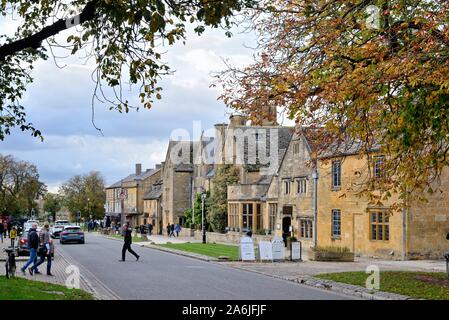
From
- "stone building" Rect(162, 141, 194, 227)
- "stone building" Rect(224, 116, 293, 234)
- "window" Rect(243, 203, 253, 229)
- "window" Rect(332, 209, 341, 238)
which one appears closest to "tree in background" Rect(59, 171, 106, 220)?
"stone building" Rect(162, 141, 194, 227)

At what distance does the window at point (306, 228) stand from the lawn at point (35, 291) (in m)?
27.1

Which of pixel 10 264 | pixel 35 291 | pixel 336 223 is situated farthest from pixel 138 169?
pixel 35 291

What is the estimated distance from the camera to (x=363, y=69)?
1614cm

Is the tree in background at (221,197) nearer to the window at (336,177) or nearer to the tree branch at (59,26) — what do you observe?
the window at (336,177)

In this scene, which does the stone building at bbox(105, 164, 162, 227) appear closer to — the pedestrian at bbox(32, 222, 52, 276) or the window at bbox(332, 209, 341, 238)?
the window at bbox(332, 209, 341, 238)

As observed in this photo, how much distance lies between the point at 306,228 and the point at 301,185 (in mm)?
3015

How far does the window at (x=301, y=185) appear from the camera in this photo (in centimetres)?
4538

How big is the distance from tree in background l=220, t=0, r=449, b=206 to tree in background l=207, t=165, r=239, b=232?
4416 centimetres

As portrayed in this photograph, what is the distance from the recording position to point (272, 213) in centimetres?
5200

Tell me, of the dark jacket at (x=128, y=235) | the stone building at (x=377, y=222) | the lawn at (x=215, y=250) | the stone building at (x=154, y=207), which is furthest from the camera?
the stone building at (x=154, y=207)

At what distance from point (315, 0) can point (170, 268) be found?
1364 cm

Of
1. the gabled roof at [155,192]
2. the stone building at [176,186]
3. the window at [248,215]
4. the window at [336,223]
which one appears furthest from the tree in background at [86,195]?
the window at [336,223]
